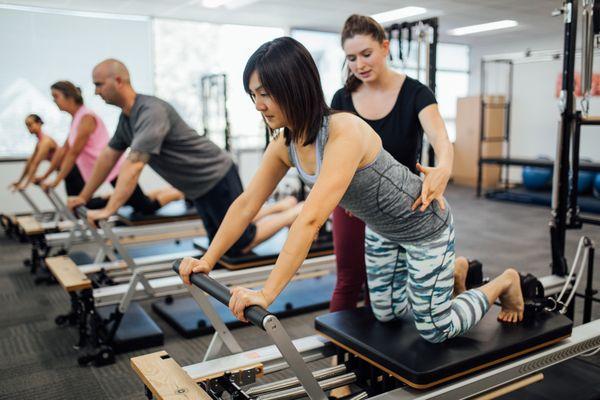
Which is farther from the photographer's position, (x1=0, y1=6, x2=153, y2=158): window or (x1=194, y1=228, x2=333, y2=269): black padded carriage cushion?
(x1=0, y1=6, x2=153, y2=158): window

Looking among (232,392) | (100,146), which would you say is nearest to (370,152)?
(232,392)

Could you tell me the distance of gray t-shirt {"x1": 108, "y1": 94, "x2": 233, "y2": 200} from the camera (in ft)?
9.16

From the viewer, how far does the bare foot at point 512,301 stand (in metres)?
1.98

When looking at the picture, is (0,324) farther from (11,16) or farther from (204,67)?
(204,67)

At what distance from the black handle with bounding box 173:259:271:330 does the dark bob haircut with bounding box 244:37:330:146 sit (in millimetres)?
459

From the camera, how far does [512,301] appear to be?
1982 millimetres

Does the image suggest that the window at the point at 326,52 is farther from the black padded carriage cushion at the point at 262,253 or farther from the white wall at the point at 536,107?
the black padded carriage cushion at the point at 262,253

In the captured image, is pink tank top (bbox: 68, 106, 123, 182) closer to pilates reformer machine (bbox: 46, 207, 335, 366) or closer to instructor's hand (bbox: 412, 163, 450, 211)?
pilates reformer machine (bbox: 46, 207, 335, 366)

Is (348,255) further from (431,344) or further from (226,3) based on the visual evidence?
(226,3)

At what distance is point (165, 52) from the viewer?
24.8 ft

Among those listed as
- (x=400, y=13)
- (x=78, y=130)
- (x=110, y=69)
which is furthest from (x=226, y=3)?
(x=110, y=69)

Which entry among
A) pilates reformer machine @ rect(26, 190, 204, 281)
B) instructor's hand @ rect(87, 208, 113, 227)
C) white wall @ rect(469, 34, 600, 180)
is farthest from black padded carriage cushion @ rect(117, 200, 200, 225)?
white wall @ rect(469, 34, 600, 180)

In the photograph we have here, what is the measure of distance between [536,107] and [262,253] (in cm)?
781

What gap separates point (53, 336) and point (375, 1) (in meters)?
5.19
